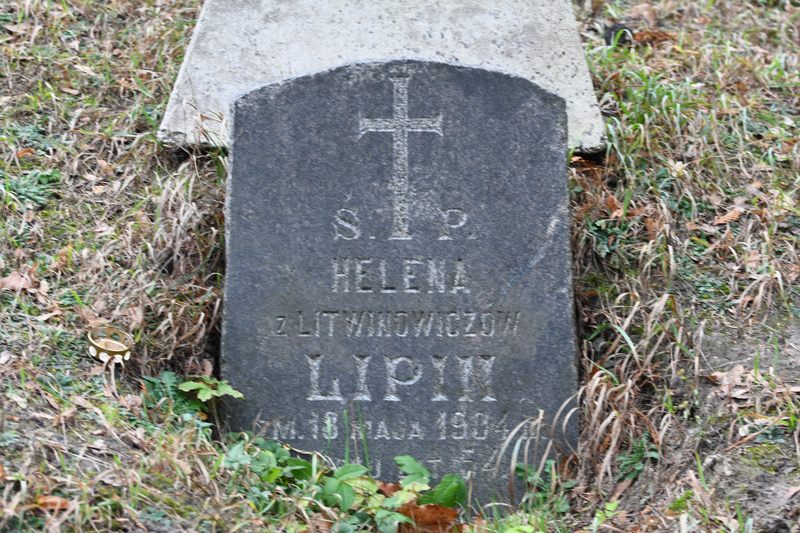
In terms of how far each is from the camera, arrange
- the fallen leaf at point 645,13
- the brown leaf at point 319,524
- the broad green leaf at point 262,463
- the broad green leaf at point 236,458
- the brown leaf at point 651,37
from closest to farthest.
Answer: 1. the brown leaf at point 319,524
2. the broad green leaf at point 236,458
3. the broad green leaf at point 262,463
4. the brown leaf at point 651,37
5. the fallen leaf at point 645,13

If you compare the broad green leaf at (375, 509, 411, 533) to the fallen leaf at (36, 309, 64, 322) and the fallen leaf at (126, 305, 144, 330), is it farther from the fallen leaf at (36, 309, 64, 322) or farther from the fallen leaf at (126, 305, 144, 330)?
the fallen leaf at (36, 309, 64, 322)

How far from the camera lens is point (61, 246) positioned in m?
4.54

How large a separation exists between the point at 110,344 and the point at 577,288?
1989 millimetres

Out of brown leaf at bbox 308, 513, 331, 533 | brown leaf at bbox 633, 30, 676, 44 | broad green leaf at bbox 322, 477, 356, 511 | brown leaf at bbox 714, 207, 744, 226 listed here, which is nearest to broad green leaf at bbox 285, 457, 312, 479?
broad green leaf at bbox 322, 477, 356, 511

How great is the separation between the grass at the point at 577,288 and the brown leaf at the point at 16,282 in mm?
20

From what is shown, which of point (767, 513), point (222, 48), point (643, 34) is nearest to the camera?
point (767, 513)

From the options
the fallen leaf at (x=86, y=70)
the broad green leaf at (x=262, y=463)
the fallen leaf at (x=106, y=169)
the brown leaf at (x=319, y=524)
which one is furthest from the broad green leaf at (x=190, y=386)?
the fallen leaf at (x=86, y=70)

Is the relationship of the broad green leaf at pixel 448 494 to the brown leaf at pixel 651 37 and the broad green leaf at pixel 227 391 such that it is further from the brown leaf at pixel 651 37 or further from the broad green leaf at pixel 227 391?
the brown leaf at pixel 651 37

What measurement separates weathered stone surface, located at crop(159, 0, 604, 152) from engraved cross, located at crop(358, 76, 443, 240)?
1.00 metres

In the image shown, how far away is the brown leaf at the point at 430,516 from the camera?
11.9 feet

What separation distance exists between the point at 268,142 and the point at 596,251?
1.57 meters

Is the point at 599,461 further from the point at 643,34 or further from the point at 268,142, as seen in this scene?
the point at 643,34

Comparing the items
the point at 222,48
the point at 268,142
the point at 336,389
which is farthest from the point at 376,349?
the point at 222,48

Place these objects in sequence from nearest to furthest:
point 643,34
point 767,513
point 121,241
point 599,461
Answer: point 767,513 → point 599,461 → point 121,241 → point 643,34
